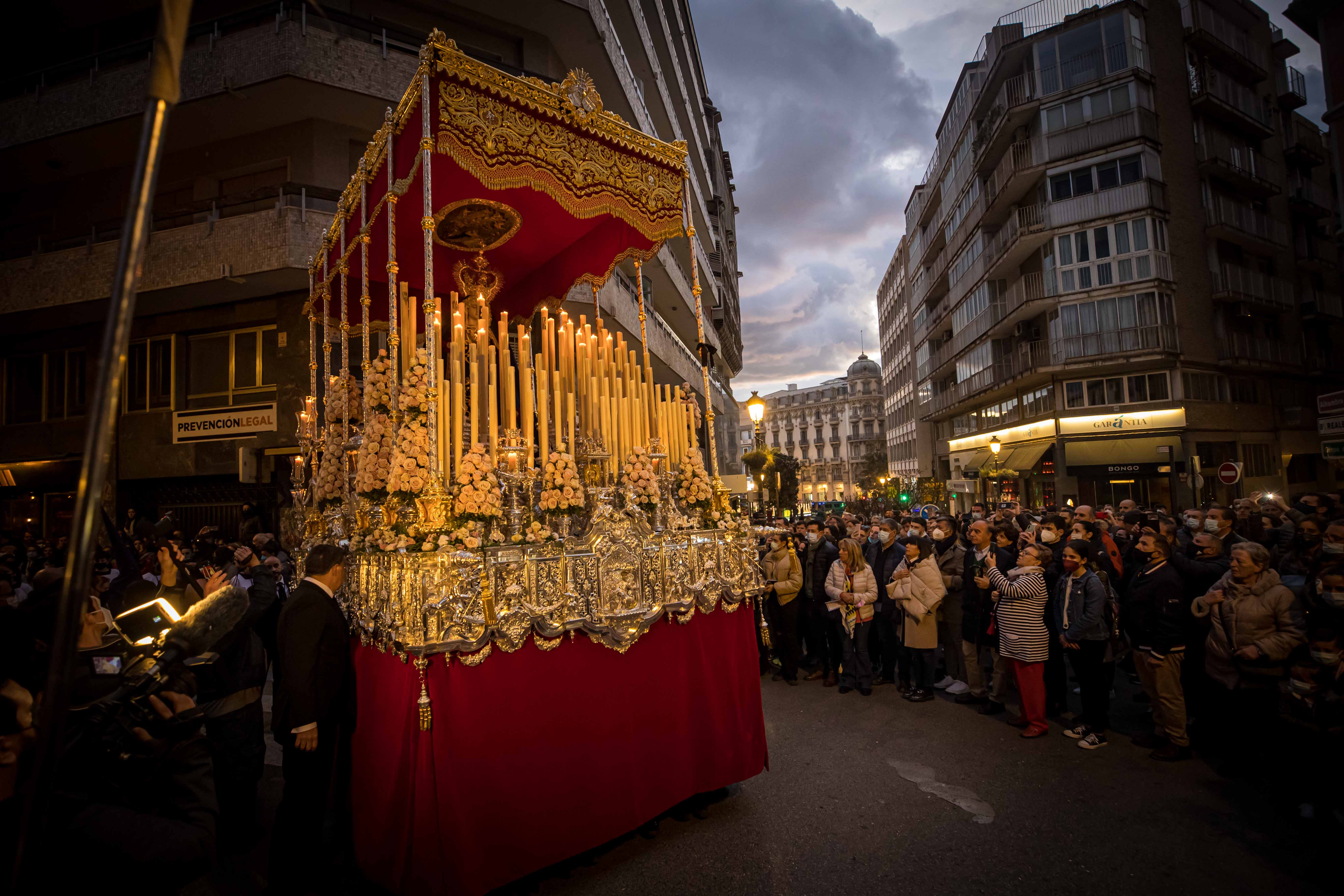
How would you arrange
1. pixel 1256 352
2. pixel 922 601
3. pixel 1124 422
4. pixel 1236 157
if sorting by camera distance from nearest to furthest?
1. pixel 922 601
2. pixel 1124 422
3. pixel 1256 352
4. pixel 1236 157

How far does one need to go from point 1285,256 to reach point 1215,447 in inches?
401

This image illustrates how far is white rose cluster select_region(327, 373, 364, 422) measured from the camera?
6074mm

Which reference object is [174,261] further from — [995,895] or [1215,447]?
[1215,447]

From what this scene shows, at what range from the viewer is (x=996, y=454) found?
19781mm

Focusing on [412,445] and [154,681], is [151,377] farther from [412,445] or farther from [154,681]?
[154,681]

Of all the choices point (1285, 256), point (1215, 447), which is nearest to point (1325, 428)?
point (1215, 447)

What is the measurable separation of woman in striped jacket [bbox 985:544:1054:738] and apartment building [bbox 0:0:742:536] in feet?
33.0

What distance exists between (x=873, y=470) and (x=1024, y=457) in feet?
139

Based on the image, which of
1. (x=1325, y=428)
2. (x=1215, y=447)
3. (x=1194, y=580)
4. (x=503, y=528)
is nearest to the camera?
(x=503, y=528)

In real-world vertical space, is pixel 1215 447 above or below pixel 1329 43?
below

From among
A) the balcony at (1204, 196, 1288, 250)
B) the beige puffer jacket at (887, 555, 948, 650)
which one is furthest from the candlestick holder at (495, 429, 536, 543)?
the balcony at (1204, 196, 1288, 250)

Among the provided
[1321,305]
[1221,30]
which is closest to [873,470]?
[1321,305]

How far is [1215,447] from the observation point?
22828mm

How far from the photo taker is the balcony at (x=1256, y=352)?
2309 cm
